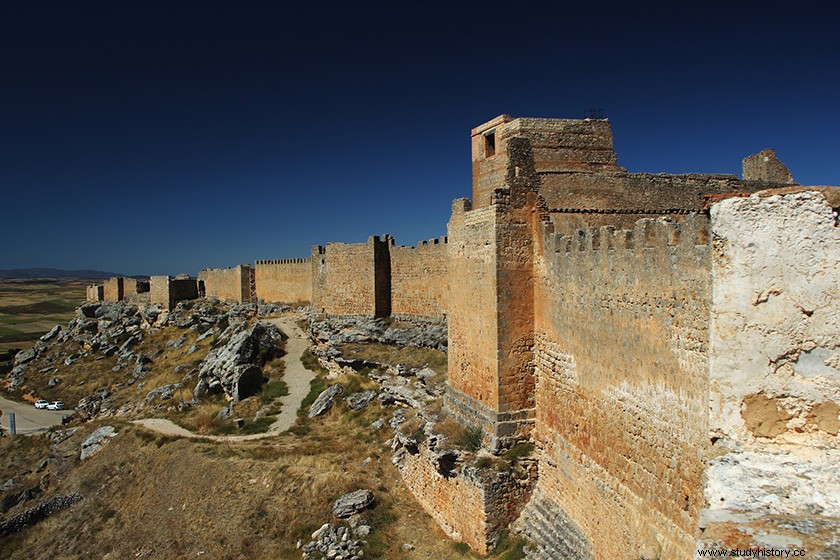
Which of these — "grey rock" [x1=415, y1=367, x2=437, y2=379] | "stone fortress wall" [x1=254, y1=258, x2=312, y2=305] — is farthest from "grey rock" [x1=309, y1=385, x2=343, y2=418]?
"stone fortress wall" [x1=254, y1=258, x2=312, y2=305]

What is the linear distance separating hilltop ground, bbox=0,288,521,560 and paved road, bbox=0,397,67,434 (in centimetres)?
423

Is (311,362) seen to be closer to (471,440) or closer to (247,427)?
(247,427)

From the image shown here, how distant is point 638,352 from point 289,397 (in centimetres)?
1665

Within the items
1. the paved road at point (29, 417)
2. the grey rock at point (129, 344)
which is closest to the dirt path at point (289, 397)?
the paved road at point (29, 417)

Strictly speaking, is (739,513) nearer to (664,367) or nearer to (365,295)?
(664,367)

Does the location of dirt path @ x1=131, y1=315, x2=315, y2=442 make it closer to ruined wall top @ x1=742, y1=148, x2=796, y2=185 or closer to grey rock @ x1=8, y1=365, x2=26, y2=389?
ruined wall top @ x1=742, y1=148, x2=796, y2=185

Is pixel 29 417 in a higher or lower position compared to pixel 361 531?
lower

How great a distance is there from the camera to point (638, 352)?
25.7 feet

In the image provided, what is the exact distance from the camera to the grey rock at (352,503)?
1312cm

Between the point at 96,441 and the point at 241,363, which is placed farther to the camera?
the point at 241,363

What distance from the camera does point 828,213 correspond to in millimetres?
3871

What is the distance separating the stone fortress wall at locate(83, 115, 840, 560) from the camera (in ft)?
12.8

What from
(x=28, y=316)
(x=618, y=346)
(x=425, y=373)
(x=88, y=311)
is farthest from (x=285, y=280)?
(x=28, y=316)

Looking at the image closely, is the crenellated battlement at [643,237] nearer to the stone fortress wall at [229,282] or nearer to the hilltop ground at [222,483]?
the hilltop ground at [222,483]
